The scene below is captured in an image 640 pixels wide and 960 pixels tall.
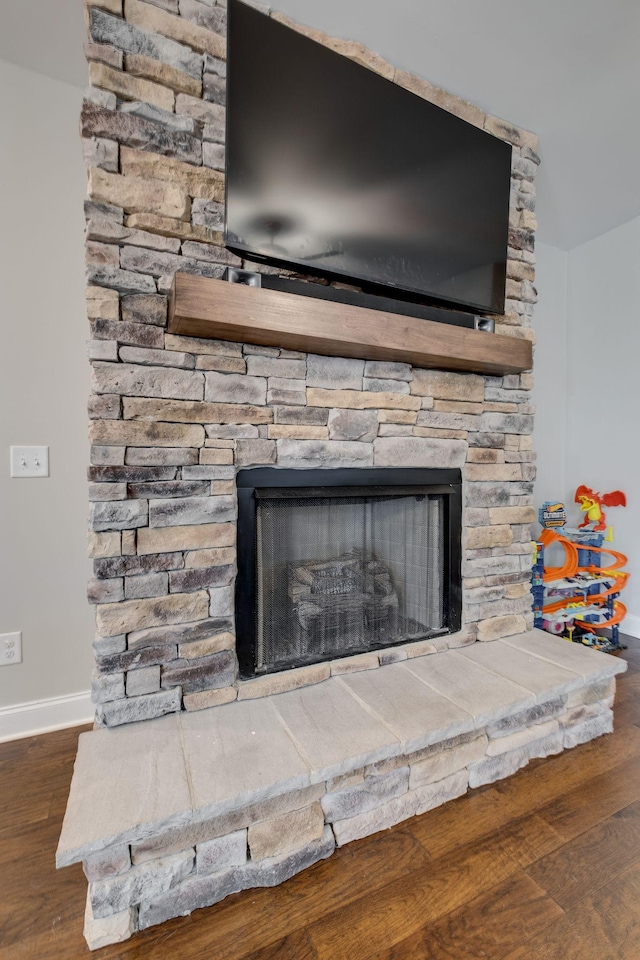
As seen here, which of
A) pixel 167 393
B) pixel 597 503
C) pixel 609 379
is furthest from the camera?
pixel 609 379

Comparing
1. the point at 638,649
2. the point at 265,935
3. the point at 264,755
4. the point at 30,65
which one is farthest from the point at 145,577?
the point at 638,649

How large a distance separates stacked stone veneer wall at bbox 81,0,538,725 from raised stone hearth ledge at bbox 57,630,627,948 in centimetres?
15

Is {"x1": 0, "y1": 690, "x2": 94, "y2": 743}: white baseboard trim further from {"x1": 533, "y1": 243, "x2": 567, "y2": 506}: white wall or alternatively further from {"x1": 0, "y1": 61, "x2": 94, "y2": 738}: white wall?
{"x1": 533, "y1": 243, "x2": 567, "y2": 506}: white wall

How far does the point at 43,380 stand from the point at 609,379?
3.03 m

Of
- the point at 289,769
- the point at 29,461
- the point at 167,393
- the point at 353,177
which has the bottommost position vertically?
the point at 289,769

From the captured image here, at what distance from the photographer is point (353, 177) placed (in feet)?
4.83

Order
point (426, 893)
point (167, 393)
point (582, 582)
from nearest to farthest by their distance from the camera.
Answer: point (426, 893) → point (167, 393) → point (582, 582)

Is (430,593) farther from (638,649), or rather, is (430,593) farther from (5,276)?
(5,276)

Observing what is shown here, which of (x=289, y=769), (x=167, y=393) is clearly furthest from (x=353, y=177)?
(x=289, y=769)

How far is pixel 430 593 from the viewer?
69.4 inches

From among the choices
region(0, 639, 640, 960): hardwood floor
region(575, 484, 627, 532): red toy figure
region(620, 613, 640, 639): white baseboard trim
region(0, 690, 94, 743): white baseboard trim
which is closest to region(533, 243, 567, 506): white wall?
region(575, 484, 627, 532): red toy figure

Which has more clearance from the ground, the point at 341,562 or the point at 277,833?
the point at 341,562

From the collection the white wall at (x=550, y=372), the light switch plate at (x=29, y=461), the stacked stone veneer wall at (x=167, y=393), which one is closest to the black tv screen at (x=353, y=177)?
the stacked stone veneer wall at (x=167, y=393)

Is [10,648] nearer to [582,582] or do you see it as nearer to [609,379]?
[582,582]
